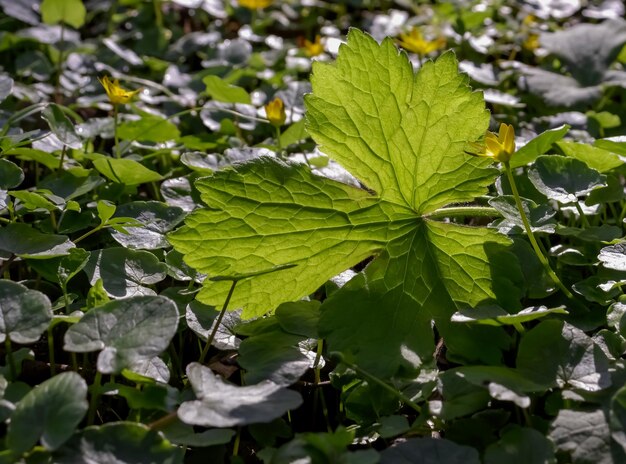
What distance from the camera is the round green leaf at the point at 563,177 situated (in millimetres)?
1495

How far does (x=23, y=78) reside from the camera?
262cm

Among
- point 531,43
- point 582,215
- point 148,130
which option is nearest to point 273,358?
point 582,215

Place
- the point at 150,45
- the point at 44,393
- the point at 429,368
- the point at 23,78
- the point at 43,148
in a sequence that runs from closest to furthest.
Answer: the point at 44,393
the point at 429,368
the point at 43,148
the point at 23,78
the point at 150,45

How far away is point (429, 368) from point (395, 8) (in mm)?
2713

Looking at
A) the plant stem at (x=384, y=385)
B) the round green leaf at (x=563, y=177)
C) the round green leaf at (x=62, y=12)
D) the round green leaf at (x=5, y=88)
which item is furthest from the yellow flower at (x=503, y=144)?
the round green leaf at (x=62, y=12)

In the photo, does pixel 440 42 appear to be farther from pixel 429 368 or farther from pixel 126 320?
pixel 126 320

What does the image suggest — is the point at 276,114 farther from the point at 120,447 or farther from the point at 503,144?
the point at 120,447

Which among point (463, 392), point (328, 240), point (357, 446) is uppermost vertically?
point (328, 240)

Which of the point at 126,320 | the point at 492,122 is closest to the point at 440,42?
the point at 492,122

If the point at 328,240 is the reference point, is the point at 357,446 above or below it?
below

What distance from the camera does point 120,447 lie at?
1028 millimetres

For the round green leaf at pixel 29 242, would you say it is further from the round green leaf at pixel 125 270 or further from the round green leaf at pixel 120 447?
the round green leaf at pixel 120 447

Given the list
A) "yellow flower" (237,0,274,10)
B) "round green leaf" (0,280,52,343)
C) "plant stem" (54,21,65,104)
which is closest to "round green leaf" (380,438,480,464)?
"round green leaf" (0,280,52,343)

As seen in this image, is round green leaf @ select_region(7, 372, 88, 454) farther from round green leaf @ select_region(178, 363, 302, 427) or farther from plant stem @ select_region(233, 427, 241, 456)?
plant stem @ select_region(233, 427, 241, 456)
